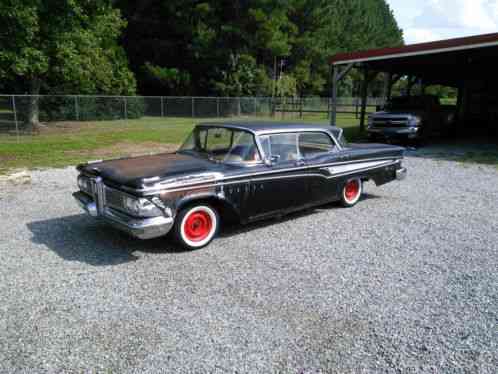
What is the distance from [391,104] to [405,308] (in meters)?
13.1

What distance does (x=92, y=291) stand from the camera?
3557mm

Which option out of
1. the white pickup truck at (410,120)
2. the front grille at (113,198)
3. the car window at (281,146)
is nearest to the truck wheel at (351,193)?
the car window at (281,146)

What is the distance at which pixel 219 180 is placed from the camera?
442cm

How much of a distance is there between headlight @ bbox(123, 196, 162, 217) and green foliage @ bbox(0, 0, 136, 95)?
46.2 feet

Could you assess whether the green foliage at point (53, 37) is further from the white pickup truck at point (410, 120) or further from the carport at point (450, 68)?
the white pickup truck at point (410, 120)

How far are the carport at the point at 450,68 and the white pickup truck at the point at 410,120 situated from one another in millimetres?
1788

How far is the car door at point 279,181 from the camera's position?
4.80 meters

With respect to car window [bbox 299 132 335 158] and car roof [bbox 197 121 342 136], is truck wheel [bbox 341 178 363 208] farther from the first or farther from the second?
car roof [bbox 197 121 342 136]

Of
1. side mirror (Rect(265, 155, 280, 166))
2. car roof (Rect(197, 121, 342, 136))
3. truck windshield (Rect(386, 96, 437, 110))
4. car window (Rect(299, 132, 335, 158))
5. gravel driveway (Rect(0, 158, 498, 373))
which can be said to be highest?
truck windshield (Rect(386, 96, 437, 110))

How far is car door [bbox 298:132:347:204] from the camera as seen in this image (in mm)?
5434

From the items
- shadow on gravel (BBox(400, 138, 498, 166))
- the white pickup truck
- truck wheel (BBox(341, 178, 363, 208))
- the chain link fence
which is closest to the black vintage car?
truck wheel (BBox(341, 178, 363, 208))

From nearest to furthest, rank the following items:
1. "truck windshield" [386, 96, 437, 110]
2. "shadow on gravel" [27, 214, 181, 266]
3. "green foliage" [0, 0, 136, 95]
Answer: "shadow on gravel" [27, 214, 181, 266]
"green foliage" [0, 0, 136, 95]
"truck windshield" [386, 96, 437, 110]

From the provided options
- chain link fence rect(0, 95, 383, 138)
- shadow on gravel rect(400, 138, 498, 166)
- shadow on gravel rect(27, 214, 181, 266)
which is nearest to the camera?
shadow on gravel rect(27, 214, 181, 266)

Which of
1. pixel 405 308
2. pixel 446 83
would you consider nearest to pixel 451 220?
pixel 405 308
